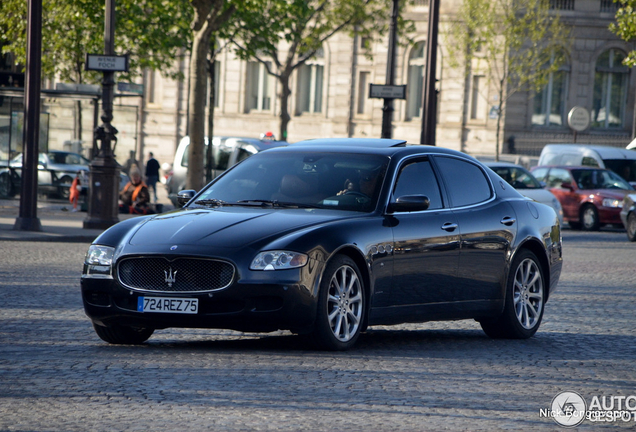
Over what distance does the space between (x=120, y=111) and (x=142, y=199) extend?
6.50 metres

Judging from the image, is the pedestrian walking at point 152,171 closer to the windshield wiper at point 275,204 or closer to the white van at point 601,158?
the white van at point 601,158

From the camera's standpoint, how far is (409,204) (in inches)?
339

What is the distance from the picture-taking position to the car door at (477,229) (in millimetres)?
9258

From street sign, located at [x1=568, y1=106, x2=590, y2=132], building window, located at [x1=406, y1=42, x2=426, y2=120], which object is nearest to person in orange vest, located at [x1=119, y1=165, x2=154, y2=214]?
street sign, located at [x1=568, y1=106, x2=590, y2=132]

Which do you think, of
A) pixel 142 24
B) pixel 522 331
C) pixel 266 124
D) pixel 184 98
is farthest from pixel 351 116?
pixel 522 331

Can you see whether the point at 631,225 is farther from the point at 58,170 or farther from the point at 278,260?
the point at 278,260

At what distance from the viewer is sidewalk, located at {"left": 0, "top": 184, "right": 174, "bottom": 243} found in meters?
20.1

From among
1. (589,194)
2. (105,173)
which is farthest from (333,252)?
(589,194)

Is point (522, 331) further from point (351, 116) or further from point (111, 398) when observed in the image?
point (351, 116)

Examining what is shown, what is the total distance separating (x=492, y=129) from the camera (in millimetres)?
49156

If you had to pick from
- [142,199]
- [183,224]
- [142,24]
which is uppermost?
[142,24]

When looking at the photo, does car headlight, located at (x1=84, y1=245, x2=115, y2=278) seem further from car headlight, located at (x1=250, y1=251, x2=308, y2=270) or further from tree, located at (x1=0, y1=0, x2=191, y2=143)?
tree, located at (x1=0, y1=0, x2=191, y2=143)

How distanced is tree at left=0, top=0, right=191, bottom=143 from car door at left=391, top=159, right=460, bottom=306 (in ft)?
71.1

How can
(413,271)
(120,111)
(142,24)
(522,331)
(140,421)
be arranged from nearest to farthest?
1. (140,421)
2. (413,271)
3. (522,331)
4. (120,111)
5. (142,24)
